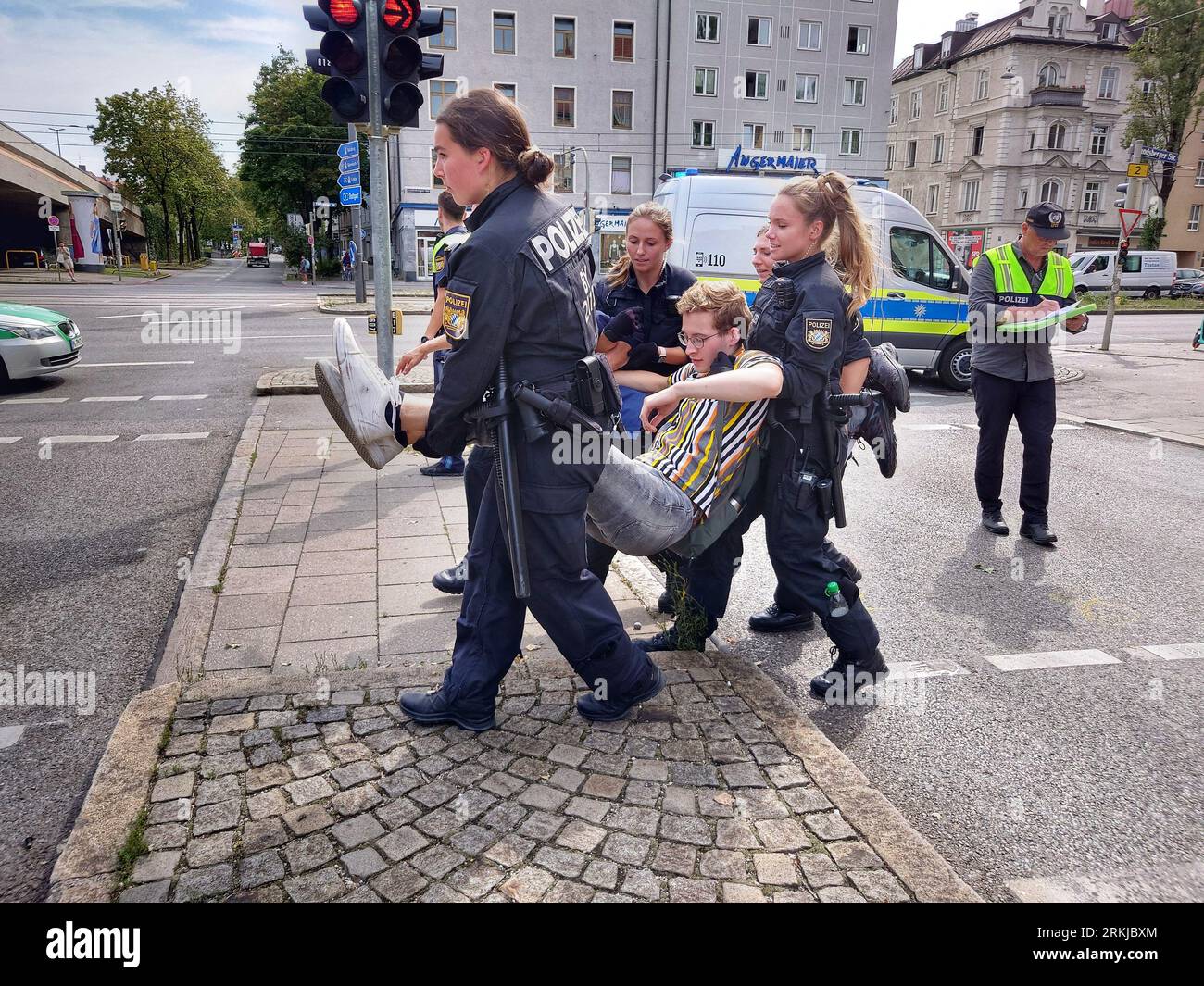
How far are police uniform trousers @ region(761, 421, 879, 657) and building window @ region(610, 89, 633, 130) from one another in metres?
44.5

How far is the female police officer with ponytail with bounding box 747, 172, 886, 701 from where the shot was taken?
343 cm

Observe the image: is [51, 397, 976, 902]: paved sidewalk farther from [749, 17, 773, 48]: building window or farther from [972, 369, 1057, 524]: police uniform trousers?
[749, 17, 773, 48]: building window

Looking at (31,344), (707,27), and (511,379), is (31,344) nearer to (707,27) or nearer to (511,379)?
(511,379)

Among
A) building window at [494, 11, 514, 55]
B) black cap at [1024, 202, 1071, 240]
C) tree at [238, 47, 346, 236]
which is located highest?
building window at [494, 11, 514, 55]

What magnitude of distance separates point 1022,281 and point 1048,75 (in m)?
58.0

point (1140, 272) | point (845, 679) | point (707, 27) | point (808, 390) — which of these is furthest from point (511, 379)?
point (707, 27)

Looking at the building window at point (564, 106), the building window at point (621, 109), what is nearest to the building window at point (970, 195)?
the building window at point (621, 109)

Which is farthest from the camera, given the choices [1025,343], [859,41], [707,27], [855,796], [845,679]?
[859,41]

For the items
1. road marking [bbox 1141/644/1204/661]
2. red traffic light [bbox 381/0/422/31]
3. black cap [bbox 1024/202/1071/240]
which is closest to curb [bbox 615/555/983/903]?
road marking [bbox 1141/644/1204/661]

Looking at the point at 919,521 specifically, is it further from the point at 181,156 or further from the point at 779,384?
the point at 181,156

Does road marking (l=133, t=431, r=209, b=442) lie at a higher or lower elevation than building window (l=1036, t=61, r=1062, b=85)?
lower

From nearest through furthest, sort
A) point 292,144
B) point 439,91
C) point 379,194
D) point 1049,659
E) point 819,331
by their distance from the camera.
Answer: point 819,331 → point 1049,659 → point 379,194 → point 439,91 → point 292,144

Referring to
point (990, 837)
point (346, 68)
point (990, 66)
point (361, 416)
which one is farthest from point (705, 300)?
point (990, 66)

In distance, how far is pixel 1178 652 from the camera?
4227mm
